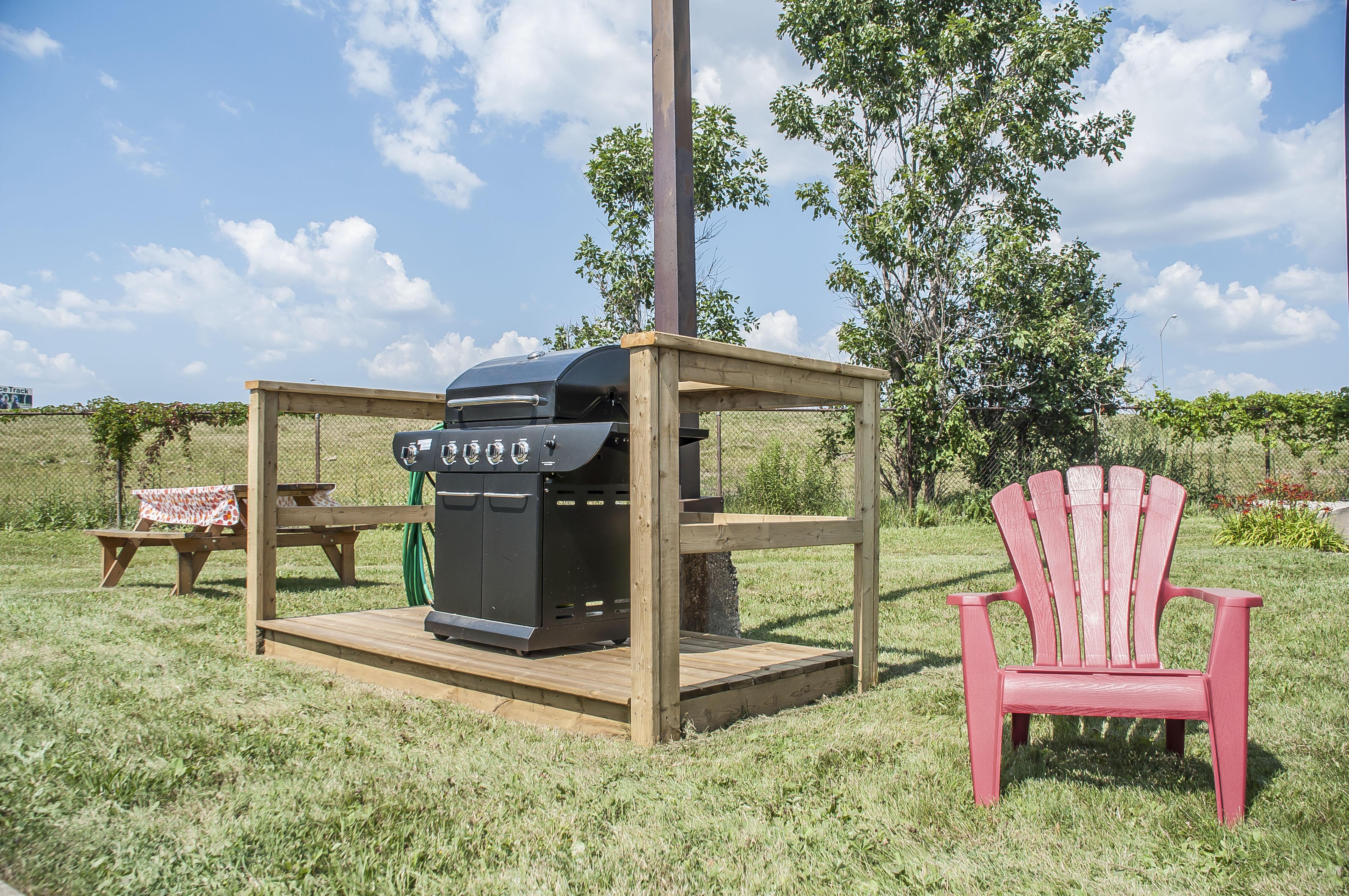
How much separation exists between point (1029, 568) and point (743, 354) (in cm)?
125

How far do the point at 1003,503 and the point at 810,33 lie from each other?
10.5 meters

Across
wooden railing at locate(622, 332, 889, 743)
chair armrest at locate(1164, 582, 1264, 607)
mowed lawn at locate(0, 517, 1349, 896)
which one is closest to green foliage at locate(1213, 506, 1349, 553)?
mowed lawn at locate(0, 517, 1349, 896)

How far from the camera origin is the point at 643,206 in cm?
1042

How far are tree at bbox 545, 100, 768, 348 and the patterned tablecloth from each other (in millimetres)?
4528

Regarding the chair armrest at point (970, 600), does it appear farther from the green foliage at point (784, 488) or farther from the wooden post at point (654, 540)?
the green foliage at point (784, 488)

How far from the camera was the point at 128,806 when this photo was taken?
8.04 ft

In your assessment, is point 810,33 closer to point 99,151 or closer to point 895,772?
point 99,151

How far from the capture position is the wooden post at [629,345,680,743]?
3.01m

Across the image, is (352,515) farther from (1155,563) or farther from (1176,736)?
(1176,736)

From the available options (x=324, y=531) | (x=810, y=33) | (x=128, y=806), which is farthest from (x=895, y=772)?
(x=810, y=33)

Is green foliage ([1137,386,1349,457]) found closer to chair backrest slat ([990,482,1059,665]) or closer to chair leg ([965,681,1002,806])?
chair backrest slat ([990,482,1059,665])

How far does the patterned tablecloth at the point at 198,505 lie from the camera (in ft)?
21.1

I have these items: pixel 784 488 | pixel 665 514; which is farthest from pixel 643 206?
pixel 665 514

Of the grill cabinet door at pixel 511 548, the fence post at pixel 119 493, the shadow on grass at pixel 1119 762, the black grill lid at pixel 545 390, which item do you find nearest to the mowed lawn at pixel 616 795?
the shadow on grass at pixel 1119 762
